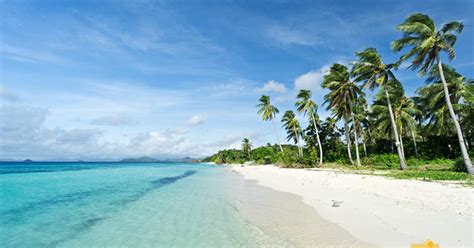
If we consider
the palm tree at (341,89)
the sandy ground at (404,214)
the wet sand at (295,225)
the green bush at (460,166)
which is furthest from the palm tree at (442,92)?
the wet sand at (295,225)

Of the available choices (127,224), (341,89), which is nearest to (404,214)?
(127,224)

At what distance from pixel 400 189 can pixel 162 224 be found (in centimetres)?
929

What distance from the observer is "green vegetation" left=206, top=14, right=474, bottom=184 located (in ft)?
55.4

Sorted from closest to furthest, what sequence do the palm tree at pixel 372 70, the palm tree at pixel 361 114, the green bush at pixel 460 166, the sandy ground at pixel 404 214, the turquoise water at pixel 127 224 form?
the sandy ground at pixel 404 214
the turquoise water at pixel 127 224
the green bush at pixel 460 166
the palm tree at pixel 372 70
the palm tree at pixel 361 114

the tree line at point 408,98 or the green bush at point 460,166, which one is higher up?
the tree line at point 408,98

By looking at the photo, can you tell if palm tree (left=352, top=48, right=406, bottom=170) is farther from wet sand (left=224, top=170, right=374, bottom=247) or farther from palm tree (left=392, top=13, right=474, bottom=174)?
wet sand (left=224, top=170, right=374, bottom=247)

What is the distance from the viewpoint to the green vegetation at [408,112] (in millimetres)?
16891

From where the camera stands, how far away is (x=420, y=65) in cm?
1845

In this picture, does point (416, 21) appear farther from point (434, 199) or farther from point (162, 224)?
point (162, 224)

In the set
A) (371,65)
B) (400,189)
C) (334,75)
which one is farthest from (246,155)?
(400,189)

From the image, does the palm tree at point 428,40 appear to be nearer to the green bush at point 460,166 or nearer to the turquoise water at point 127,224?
the green bush at point 460,166

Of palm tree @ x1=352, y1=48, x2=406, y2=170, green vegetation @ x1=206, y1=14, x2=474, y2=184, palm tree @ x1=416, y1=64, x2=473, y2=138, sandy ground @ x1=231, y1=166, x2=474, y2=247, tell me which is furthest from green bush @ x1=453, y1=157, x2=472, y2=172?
palm tree @ x1=416, y1=64, x2=473, y2=138

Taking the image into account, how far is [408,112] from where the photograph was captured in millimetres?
30234

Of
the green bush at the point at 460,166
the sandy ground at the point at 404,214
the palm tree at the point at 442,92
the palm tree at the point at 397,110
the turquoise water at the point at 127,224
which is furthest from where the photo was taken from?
the palm tree at the point at 397,110
